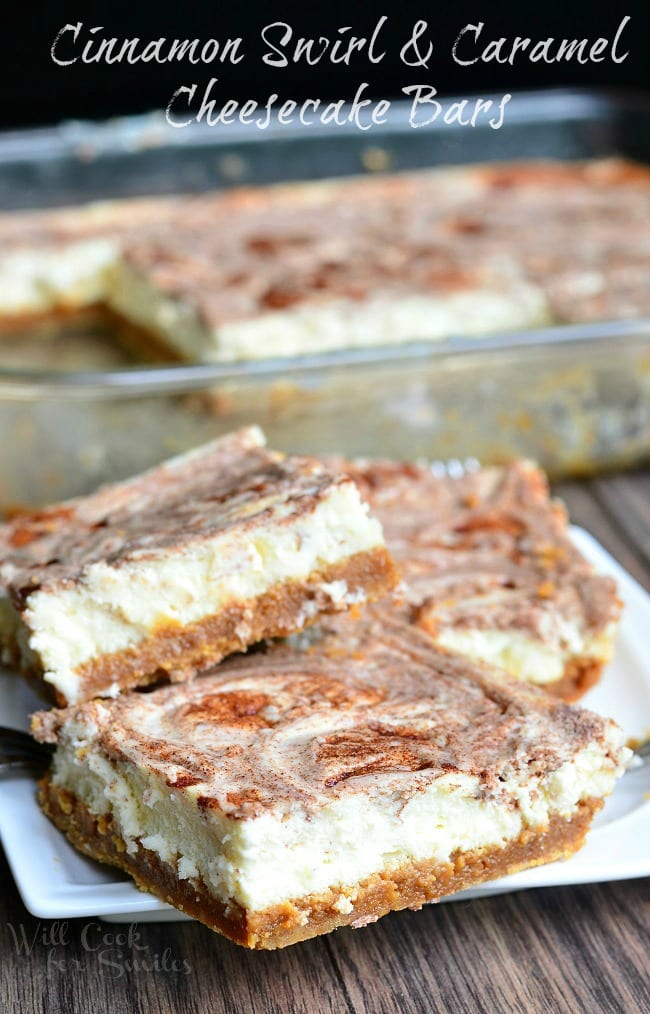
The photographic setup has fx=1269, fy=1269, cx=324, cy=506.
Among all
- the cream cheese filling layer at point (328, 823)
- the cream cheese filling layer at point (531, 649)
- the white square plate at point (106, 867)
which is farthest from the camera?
the cream cheese filling layer at point (531, 649)

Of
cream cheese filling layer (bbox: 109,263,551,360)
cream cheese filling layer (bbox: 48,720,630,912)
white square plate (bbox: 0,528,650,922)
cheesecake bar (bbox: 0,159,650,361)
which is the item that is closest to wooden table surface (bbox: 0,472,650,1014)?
white square plate (bbox: 0,528,650,922)

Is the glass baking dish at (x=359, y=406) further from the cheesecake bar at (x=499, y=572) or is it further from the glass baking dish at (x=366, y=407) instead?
the cheesecake bar at (x=499, y=572)

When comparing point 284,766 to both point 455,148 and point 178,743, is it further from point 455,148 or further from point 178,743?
Result: point 455,148

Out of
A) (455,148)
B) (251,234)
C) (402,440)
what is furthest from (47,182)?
(402,440)

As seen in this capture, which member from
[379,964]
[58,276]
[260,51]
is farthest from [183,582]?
[260,51]

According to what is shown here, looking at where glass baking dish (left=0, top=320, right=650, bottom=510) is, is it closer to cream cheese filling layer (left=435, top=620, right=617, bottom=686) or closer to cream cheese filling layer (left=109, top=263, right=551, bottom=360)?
cream cheese filling layer (left=109, top=263, right=551, bottom=360)

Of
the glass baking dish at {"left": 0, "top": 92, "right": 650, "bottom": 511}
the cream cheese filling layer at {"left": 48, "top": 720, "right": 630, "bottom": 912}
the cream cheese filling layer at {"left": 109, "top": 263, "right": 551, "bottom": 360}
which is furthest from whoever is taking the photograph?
the cream cheese filling layer at {"left": 109, "top": 263, "right": 551, "bottom": 360}

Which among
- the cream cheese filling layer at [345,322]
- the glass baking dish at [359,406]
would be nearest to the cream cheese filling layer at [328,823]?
the glass baking dish at [359,406]
